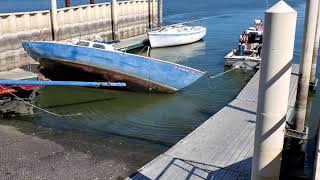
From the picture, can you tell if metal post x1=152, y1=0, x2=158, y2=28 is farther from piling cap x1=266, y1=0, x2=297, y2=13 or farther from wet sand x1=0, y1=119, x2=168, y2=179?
piling cap x1=266, y1=0, x2=297, y2=13

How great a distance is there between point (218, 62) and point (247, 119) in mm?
15455

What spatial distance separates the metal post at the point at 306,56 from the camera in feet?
40.9

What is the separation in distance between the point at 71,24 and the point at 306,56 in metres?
20.6

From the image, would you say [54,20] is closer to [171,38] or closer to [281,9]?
[171,38]

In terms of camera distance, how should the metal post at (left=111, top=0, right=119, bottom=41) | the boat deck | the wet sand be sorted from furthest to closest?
the metal post at (left=111, top=0, right=119, bottom=41)
the boat deck
the wet sand

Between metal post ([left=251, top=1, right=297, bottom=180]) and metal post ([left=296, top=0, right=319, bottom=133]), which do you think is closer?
metal post ([left=251, top=1, right=297, bottom=180])

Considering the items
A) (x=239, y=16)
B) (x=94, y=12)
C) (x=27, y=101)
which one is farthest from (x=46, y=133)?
(x=239, y=16)

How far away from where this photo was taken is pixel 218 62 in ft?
97.3

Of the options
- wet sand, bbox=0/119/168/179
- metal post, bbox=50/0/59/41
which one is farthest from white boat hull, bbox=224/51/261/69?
wet sand, bbox=0/119/168/179

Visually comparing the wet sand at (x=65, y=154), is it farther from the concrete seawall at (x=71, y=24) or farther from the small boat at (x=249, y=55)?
the small boat at (x=249, y=55)

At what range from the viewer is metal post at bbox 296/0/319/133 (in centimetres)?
1247

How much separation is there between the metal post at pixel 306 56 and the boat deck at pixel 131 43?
61.5 ft

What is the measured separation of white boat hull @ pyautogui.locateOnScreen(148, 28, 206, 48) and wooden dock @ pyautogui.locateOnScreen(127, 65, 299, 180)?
19524mm

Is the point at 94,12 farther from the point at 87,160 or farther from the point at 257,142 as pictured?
the point at 257,142
